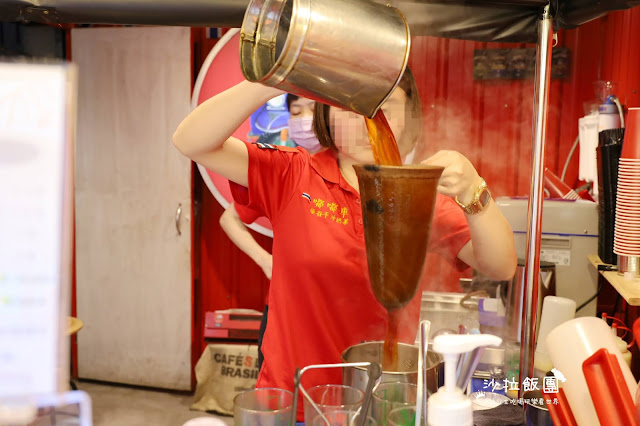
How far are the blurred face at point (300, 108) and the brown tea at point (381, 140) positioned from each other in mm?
2352

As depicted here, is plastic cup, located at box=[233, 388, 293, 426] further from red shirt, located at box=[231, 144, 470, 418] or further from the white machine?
the white machine

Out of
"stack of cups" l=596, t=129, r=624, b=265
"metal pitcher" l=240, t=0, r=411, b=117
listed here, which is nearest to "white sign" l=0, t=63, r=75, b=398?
"metal pitcher" l=240, t=0, r=411, b=117

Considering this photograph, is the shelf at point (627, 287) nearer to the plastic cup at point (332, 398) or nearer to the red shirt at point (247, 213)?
the plastic cup at point (332, 398)

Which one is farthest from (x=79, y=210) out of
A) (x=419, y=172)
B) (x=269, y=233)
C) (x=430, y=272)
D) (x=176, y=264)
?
(x=419, y=172)

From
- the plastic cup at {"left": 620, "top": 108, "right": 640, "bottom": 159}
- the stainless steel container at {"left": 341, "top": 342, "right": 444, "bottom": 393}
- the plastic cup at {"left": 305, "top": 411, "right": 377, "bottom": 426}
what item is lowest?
the plastic cup at {"left": 305, "top": 411, "right": 377, "bottom": 426}

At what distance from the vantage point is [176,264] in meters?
3.70

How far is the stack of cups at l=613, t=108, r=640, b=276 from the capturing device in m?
1.36

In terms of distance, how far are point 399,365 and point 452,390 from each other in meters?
0.22

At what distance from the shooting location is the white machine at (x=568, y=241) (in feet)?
7.28

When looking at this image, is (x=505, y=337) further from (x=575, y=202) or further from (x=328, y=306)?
(x=328, y=306)

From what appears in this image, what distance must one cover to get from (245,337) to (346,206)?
7.77 ft

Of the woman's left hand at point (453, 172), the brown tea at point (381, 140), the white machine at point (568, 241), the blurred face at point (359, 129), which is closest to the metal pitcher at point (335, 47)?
the brown tea at point (381, 140)

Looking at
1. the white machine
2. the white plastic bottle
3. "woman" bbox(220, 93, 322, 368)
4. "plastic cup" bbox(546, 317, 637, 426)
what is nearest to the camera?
the white plastic bottle

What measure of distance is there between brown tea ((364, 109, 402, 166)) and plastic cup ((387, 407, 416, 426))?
1.24ft
